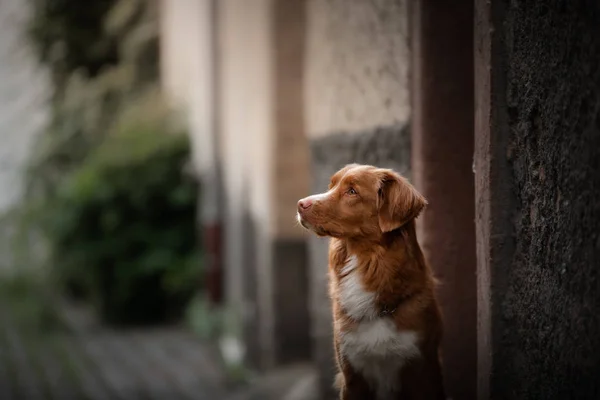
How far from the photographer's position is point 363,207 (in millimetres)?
2385

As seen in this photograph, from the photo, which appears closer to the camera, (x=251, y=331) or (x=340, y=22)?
(x=340, y=22)

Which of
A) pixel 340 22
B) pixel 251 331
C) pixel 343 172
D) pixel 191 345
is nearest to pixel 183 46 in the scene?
pixel 191 345

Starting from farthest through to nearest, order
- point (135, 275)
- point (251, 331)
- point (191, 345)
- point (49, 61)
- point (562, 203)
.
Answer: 1. point (49, 61)
2. point (135, 275)
3. point (191, 345)
4. point (251, 331)
5. point (562, 203)

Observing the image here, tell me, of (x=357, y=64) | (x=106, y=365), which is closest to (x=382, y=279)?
(x=357, y=64)

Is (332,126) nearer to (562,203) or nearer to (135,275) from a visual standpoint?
(562,203)

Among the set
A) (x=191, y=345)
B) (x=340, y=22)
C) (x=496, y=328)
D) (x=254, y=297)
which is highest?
(x=340, y=22)

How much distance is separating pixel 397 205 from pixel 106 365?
596 centimetres

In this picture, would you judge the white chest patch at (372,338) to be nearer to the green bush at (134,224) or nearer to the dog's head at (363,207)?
the dog's head at (363,207)

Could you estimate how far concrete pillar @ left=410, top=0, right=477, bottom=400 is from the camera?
313 centimetres

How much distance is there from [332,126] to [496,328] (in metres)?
1.87

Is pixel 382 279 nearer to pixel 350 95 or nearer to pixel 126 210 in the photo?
pixel 350 95

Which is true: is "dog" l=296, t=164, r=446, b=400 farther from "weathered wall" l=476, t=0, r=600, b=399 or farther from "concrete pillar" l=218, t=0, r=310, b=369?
"concrete pillar" l=218, t=0, r=310, b=369

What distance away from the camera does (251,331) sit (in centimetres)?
718

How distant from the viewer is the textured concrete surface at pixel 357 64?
3414 millimetres
